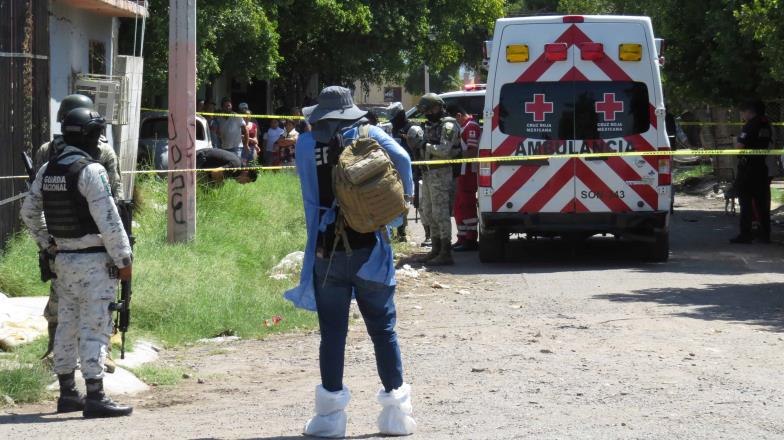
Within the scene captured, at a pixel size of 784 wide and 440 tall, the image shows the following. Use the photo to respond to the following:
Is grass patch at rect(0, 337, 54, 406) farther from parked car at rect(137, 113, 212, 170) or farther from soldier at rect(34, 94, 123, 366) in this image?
parked car at rect(137, 113, 212, 170)

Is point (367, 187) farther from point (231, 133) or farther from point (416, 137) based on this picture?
point (231, 133)

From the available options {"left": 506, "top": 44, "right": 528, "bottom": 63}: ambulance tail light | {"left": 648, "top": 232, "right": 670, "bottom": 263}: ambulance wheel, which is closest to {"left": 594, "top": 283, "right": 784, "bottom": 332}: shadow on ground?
{"left": 648, "top": 232, "right": 670, "bottom": 263}: ambulance wheel

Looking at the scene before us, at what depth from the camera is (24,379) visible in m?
7.02

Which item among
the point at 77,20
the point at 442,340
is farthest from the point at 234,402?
the point at 77,20

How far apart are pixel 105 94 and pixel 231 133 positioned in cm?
754

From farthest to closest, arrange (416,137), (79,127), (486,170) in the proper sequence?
(416,137) < (486,170) < (79,127)

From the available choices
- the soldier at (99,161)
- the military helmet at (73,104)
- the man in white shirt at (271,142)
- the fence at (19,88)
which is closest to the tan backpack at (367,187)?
the soldier at (99,161)

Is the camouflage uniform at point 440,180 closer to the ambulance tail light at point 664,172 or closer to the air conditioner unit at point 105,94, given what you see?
the ambulance tail light at point 664,172

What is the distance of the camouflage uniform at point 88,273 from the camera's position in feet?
20.9

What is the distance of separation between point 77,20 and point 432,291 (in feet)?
21.6

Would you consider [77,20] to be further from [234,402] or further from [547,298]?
[234,402]

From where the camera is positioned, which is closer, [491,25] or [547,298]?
[547,298]

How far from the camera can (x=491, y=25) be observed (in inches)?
1401

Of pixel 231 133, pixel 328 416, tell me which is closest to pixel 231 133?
pixel 231 133
